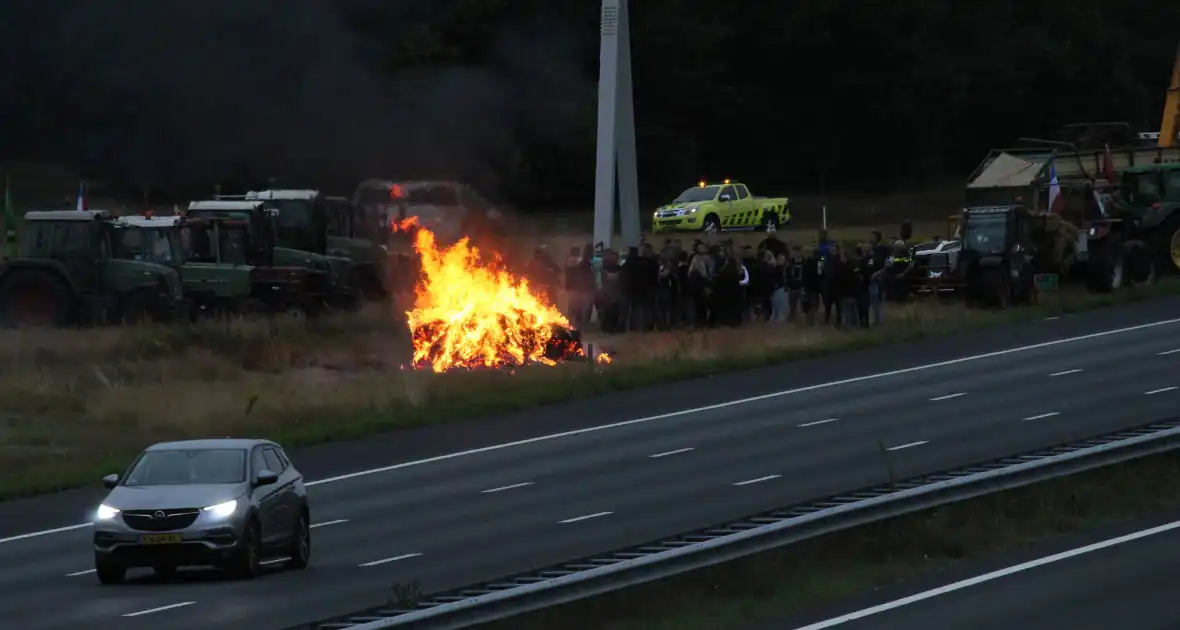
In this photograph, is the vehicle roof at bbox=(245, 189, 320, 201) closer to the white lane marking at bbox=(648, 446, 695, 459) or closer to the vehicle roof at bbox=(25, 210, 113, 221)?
the vehicle roof at bbox=(25, 210, 113, 221)

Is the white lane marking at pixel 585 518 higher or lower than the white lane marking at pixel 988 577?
lower

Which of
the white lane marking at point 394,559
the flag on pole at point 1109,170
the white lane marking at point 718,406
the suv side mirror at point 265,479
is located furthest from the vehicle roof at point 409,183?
the flag on pole at point 1109,170

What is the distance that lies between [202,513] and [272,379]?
1682 centimetres

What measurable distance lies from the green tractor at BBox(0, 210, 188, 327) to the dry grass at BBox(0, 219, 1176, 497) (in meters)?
0.93

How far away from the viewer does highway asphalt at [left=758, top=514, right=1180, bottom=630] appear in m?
14.1

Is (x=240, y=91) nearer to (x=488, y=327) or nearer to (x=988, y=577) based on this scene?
(x=488, y=327)

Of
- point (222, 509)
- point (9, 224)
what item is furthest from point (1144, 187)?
point (222, 509)

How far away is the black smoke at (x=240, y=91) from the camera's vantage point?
24.0 m

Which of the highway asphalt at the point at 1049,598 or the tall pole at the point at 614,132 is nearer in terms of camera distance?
the highway asphalt at the point at 1049,598

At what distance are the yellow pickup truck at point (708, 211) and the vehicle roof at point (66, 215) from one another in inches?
931

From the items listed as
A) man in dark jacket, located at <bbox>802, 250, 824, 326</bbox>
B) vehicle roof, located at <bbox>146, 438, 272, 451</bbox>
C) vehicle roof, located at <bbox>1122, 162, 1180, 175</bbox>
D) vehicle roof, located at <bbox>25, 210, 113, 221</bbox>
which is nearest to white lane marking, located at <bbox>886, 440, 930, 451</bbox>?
vehicle roof, located at <bbox>146, 438, 272, 451</bbox>

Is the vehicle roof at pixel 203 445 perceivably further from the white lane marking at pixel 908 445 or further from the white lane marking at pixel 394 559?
the white lane marking at pixel 908 445

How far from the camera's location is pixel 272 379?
113ft

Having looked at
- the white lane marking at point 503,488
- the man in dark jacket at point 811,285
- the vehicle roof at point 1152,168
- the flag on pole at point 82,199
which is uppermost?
the vehicle roof at point 1152,168
